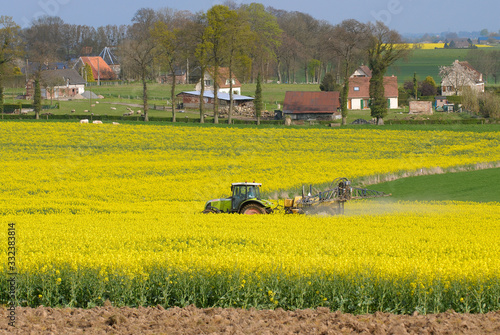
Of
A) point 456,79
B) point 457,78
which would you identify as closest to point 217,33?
point 456,79

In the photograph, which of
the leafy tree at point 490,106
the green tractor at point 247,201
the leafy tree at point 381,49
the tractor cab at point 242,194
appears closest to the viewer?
the green tractor at point 247,201

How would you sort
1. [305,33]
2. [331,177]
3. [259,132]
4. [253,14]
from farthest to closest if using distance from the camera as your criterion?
[305,33] < [253,14] < [259,132] < [331,177]

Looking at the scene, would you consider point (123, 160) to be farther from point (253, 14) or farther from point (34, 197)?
point (253, 14)

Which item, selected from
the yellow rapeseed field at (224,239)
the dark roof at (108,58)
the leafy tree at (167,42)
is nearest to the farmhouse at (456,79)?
the leafy tree at (167,42)

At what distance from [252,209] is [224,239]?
6182mm

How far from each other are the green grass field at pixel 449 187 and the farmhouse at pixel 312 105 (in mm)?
55902

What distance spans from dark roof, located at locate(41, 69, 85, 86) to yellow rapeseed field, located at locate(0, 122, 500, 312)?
7406 cm

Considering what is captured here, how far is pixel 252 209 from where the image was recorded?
88.0 feet

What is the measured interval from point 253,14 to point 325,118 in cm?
7857

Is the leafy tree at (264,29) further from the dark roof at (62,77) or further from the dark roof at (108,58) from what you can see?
the dark roof at (62,77)

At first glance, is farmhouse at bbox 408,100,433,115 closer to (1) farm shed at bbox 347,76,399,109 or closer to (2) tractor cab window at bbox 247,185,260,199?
(1) farm shed at bbox 347,76,399,109

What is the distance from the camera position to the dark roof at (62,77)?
12125cm

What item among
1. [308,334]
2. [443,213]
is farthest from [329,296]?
[443,213]

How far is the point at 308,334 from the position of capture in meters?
12.5
